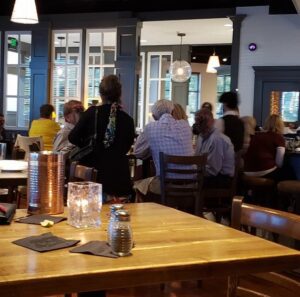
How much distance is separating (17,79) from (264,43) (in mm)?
4936

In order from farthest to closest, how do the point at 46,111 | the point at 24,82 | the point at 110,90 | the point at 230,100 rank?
the point at 24,82
the point at 46,111
the point at 230,100
the point at 110,90

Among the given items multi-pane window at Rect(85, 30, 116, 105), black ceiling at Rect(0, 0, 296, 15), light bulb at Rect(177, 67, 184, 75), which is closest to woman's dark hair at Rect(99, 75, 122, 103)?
black ceiling at Rect(0, 0, 296, 15)

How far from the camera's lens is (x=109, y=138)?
3557 millimetres

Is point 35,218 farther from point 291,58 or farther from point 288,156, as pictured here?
point 291,58

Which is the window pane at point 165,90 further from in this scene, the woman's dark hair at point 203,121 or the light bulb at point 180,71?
the woman's dark hair at point 203,121

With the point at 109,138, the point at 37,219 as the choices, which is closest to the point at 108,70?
the point at 109,138

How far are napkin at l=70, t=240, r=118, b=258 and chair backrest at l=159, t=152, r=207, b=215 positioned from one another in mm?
2256

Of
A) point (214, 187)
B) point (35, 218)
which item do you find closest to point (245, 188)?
point (214, 187)

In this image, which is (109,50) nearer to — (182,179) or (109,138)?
(182,179)

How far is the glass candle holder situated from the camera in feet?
6.02

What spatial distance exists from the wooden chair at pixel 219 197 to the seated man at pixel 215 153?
2.0 inches

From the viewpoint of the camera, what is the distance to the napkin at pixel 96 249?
1.48 meters

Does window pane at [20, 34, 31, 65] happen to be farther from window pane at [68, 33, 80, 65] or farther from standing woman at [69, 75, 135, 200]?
standing woman at [69, 75, 135, 200]

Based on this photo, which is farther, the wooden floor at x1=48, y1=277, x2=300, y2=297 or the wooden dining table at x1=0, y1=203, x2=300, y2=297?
the wooden floor at x1=48, y1=277, x2=300, y2=297
